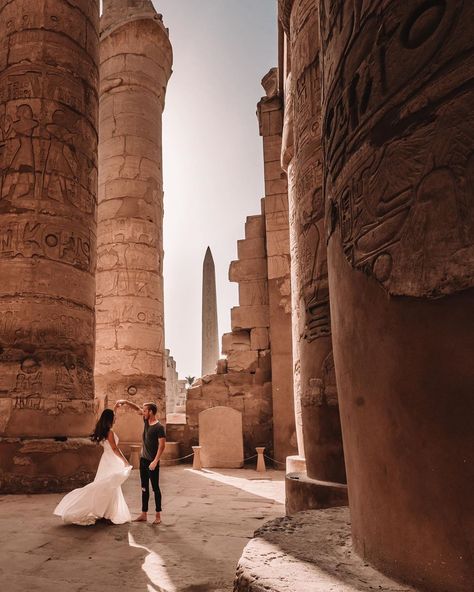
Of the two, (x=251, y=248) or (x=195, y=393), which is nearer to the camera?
(x=195, y=393)

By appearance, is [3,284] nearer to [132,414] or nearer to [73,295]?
[73,295]

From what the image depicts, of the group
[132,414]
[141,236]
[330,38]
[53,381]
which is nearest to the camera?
[330,38]

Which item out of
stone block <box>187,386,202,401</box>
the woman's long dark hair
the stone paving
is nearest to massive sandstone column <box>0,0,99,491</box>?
the stone paving

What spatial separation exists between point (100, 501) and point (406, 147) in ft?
13.7

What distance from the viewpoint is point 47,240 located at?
6.61 meters

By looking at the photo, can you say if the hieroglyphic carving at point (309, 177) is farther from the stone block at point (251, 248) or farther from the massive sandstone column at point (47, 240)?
the stone block at point (251, 248)

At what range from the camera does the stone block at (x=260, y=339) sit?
10555 mm

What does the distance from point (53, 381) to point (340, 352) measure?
548cm

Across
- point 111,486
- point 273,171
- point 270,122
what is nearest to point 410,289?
point 111,486

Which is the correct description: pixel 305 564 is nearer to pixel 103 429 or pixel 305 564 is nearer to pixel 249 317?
pixel 103 429

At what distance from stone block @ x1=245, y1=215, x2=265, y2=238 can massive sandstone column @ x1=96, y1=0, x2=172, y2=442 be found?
2.16m

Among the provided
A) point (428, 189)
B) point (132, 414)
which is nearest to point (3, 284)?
point (132, 414)

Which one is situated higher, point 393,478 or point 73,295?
point 73,295

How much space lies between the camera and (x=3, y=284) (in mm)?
6352
